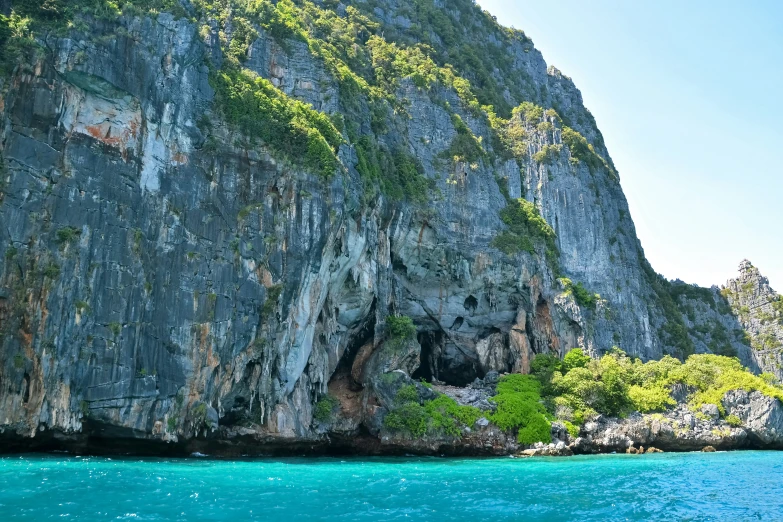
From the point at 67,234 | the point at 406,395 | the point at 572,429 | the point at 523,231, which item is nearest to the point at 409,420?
the point at 406,395

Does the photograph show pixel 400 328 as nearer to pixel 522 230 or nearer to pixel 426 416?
pixel 426 416

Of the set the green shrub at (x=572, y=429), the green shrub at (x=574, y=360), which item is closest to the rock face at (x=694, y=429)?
the green shrub at (x=572, y=429)

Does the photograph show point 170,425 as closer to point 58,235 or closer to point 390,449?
point 58,235

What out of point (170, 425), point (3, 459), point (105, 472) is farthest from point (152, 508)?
point (170, 425)

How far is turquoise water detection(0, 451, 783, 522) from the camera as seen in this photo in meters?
18.1

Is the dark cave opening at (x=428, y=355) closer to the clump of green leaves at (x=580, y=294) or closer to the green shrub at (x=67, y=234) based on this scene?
the clump of green leaves at (x=580, y=294)

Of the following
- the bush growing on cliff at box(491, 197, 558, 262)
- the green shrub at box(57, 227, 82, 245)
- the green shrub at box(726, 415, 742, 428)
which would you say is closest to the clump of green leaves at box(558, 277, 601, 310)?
the bush growing on cliff at box(491, 197, 558, 262)

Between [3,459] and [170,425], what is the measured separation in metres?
7.28

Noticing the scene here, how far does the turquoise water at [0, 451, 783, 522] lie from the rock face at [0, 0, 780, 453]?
14.4 ft

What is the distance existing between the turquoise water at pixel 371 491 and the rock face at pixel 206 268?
4380mm

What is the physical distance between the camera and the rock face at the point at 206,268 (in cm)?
2955

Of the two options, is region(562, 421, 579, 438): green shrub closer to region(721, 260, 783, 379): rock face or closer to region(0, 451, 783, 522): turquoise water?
region(0, 451, 783, 522): turquoise water

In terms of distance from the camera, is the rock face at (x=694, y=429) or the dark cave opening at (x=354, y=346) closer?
the rock face at (x=694, y=429)

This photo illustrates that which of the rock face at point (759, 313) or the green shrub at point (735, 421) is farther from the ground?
the rock face at point (759, 313)
